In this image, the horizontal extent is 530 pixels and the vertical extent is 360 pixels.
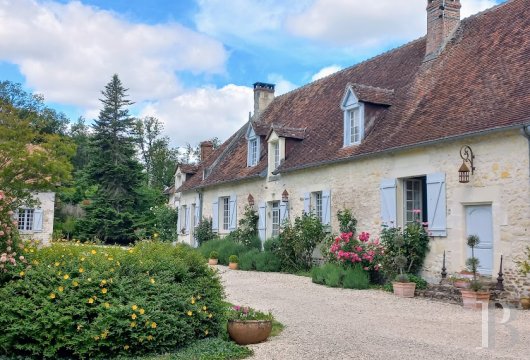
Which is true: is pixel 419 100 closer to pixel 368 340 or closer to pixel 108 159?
pixel 368 340

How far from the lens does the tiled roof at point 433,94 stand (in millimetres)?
11023

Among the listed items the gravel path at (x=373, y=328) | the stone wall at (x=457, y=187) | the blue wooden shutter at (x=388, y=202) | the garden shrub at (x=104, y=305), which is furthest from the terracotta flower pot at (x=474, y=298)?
the garden shrub at (x=104, y=305)

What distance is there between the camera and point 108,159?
113 ft

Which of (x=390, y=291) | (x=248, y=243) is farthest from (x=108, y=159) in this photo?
(x=390, y=291)

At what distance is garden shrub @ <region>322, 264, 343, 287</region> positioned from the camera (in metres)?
12.3

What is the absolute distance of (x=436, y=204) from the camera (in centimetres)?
1156

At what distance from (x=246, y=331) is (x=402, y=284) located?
5.42m

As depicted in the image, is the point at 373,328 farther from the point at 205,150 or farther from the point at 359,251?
the point at 205,150

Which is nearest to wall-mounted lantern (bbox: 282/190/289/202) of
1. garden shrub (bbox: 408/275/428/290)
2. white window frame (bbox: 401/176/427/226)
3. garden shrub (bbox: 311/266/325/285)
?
garden shrub (bbox: 311/266/325/285)

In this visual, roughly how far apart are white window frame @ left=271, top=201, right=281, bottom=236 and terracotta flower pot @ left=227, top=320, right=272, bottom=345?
11326 mm

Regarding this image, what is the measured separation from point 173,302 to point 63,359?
1326 millimetres

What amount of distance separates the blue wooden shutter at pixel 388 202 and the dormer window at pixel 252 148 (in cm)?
737

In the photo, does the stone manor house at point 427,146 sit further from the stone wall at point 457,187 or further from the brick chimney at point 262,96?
the brick chimney at point 262,96

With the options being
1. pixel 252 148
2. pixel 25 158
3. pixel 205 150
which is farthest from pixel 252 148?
pixel 205 150
